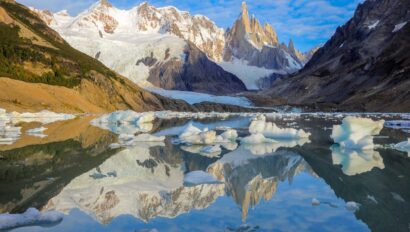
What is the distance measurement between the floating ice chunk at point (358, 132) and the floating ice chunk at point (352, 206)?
12.3 metres

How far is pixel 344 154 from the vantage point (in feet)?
68.6

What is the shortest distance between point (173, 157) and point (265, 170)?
5498 millimetres

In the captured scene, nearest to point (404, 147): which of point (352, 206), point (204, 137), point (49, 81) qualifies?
point (204, 137)

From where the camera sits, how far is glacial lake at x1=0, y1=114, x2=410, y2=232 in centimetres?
962

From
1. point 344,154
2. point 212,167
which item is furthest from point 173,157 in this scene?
point 344,154

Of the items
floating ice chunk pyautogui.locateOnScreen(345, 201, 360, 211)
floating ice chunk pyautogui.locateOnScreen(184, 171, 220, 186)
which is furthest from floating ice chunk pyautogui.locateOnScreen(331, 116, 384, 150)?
floating ice chunk pyautogui.locateOnScreen(345, 201, 360, 211)

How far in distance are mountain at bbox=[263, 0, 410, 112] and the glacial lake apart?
88640 mm

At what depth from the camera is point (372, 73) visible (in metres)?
144

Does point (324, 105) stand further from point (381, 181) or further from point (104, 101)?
point (381, 181)

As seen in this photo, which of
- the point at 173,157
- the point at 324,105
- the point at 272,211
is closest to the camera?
the point at 272,211

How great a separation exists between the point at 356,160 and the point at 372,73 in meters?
136

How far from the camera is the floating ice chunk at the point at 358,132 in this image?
22812 mm

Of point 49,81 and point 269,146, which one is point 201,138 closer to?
point 269,146

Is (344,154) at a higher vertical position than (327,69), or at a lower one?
lower
